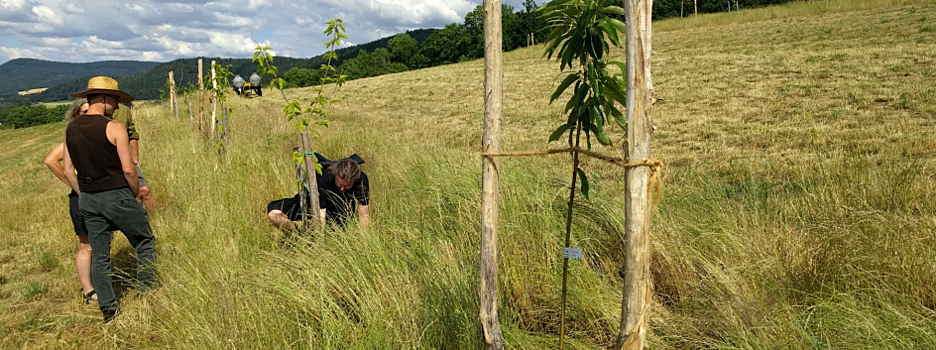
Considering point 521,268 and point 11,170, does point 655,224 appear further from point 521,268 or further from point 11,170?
point 11,170

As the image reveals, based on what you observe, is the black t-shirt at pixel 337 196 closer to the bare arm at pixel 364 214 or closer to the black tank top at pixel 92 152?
the bare arm at pixel 364 214

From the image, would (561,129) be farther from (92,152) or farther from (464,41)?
(464,41)

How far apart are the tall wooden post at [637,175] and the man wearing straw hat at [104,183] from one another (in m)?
3.42

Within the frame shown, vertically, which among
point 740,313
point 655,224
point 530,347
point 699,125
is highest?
point 699,125

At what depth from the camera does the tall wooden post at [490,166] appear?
84.6 inches

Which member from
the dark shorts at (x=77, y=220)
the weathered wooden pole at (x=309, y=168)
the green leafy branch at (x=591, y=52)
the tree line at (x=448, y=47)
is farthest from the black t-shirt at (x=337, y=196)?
the tree line at (x=448, y=47)

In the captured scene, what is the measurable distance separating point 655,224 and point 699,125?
656 centimetres

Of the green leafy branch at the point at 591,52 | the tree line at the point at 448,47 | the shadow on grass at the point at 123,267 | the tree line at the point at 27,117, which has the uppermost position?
the tree line at the point at 448,47

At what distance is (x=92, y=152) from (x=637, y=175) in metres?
3.64

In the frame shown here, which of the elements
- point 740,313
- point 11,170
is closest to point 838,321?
point 740,313

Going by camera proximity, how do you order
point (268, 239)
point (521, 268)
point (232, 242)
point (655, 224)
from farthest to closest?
1. point (268, 239)
2. point (232, 242)
3. point (655, 224)
4. point (521, 268)

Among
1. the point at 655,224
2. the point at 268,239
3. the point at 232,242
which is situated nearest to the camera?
the point at 655,224

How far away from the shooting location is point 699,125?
9336 millimetres

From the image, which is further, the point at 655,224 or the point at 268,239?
the point at 268,239
